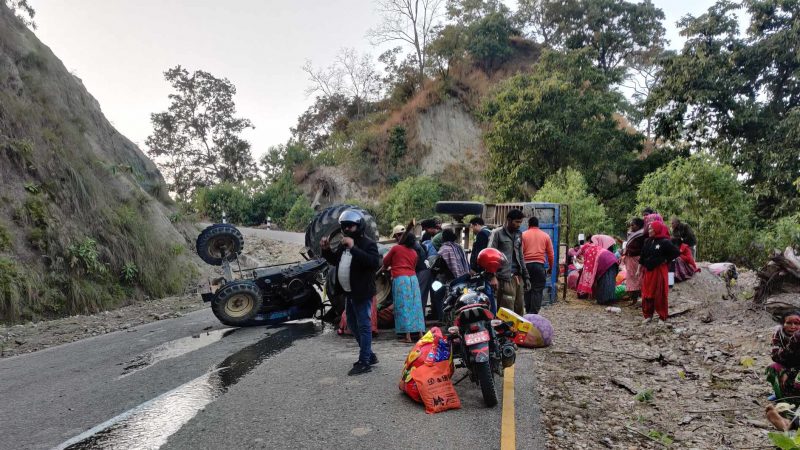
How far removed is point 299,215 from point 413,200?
11.7 m

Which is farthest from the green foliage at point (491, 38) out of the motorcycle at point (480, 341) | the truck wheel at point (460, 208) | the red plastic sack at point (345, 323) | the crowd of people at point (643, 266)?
the motorcycle at point (480, 341)

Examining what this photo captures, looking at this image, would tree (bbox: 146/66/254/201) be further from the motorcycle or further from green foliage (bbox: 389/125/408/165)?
the motorcycle

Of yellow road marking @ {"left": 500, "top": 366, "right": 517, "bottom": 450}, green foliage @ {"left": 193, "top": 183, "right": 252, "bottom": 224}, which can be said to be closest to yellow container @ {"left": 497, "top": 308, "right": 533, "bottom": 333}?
yellow road marking @ {"left": 500, "top": 366, "right": 517, "bottom": 450}

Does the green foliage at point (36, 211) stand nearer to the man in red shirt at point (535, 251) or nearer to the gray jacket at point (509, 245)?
the gray jacket at point (509, 245)

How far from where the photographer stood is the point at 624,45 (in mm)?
32750

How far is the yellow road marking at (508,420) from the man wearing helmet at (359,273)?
1.50m

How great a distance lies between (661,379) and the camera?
539 cm

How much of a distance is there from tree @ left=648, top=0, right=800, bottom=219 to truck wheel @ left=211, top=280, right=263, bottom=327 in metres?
18.0

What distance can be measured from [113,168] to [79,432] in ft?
45.3

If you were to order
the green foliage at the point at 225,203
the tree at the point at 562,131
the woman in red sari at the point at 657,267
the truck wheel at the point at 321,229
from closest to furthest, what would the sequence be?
1. the woman in red sari at the point at 657,267
2. the truck wheel at the point at 321,229
3. the tree at the point at 562,131
4. the green foliage at the point at 225,203

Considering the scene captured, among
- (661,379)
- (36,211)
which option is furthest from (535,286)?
(36,211)

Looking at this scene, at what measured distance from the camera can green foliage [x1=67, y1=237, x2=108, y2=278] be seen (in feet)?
38.9

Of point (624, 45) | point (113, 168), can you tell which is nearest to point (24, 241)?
point (113, 168)

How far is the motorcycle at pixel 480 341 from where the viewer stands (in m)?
4.34
